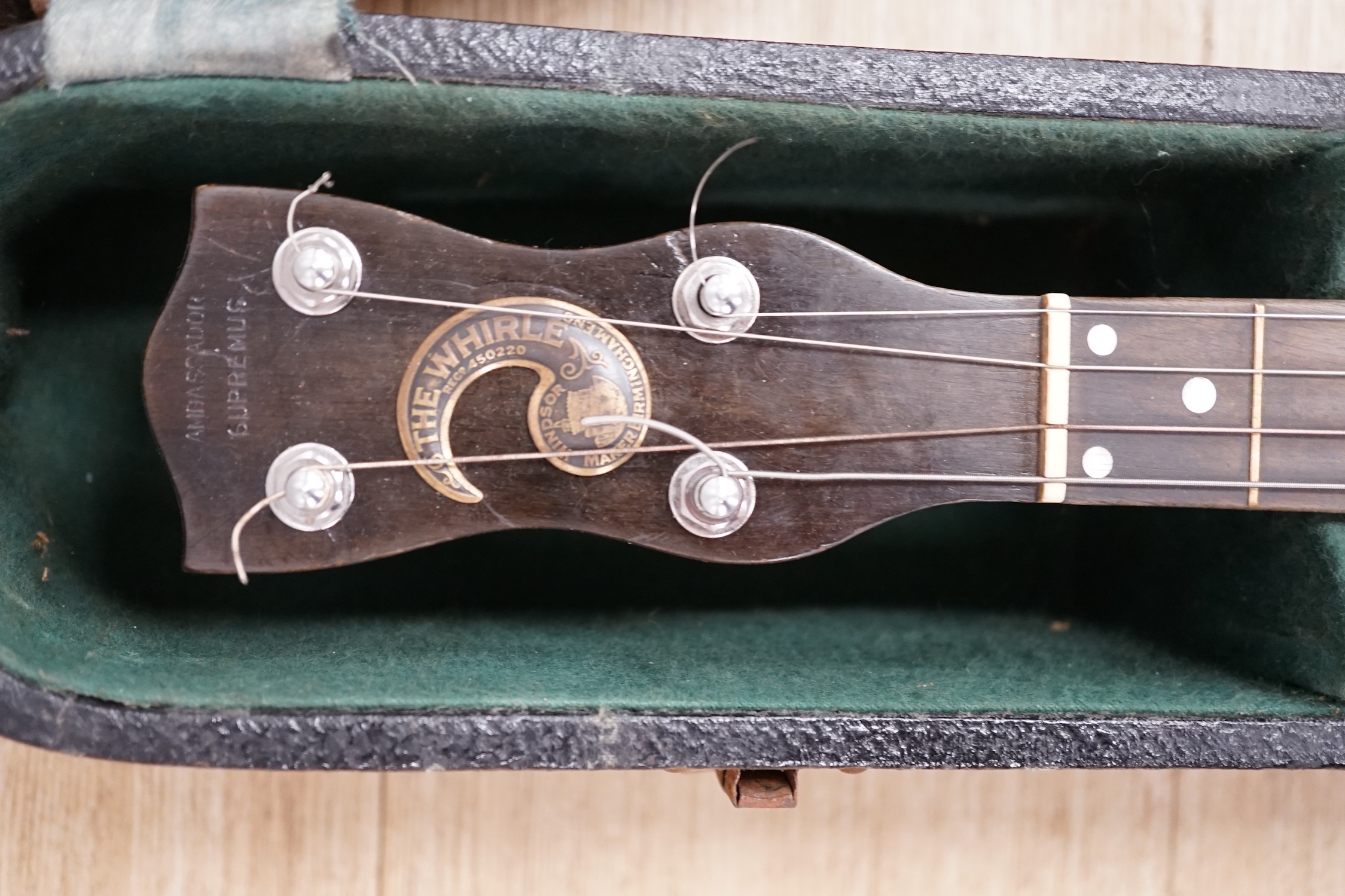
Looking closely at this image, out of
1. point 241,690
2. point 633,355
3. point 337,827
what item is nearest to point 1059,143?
point 633,355

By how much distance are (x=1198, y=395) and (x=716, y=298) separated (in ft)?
1.10

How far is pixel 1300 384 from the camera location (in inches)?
26.9

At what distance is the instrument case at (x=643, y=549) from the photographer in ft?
2.04

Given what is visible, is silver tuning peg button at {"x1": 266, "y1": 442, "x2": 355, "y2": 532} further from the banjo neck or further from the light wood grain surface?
the light wood grain surface

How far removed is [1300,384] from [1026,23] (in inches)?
17.2

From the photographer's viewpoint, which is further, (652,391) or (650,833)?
(650,833)

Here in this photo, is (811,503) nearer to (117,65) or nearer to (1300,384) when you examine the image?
(1300,384)

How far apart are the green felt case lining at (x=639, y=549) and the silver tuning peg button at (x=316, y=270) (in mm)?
92

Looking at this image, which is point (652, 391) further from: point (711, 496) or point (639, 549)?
point (639, 549)

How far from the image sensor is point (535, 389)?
64 cm

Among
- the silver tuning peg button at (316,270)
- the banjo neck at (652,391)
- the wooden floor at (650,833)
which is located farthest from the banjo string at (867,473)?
the wooden floor at (650,833)

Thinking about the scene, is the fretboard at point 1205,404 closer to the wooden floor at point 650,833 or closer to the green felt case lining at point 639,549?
the green felt case lining at point 639,549

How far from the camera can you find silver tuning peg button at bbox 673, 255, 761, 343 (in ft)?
2.07

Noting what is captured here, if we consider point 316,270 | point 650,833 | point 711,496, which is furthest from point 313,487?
point 650,833
